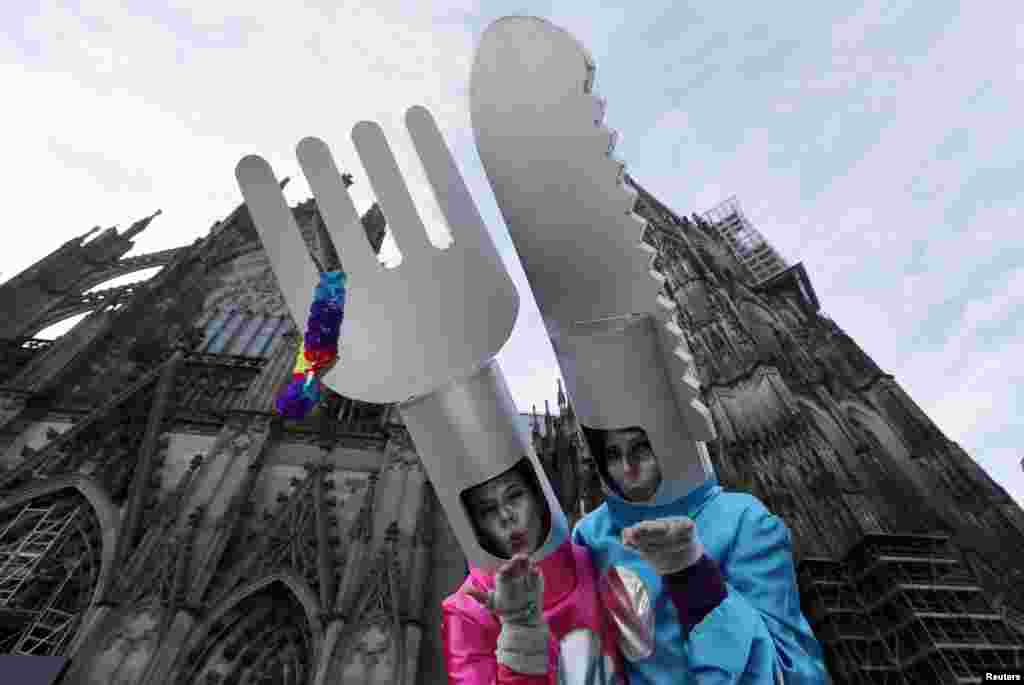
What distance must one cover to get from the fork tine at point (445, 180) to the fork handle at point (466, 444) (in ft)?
2.15

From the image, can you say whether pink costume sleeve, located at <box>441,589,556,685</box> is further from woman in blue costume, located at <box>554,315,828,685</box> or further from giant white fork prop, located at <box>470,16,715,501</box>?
giant white fork prop, located at <box>470,16,715,501</box>

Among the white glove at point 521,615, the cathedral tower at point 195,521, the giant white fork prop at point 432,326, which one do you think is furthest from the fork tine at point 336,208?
the cathedral tower at point 195,521

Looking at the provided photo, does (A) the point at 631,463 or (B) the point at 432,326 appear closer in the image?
(A) the point at 631,463

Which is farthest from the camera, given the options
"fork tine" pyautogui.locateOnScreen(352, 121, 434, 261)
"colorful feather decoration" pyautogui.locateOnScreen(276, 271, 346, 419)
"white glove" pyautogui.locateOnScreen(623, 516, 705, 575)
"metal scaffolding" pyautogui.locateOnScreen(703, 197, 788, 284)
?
"metal scaffolding" pyautogui.locateOnScreen(703, 197, 788, 284)

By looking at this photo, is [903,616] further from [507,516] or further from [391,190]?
[391,190]

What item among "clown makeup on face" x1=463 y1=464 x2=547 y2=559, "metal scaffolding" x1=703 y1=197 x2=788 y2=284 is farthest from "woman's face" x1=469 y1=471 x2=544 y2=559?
"metal scaffolding" x1=703 y1=197 x2=788 y2=284

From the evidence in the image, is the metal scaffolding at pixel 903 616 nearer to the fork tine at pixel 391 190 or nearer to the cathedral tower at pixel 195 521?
the cathedral tower at pixel 195 521

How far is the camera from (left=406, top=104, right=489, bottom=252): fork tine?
104 inches

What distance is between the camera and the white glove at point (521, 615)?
78.4 inches

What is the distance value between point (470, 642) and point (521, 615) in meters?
0.55

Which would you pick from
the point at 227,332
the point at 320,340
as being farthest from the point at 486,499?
the point at 227,332

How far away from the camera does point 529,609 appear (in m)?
2.04

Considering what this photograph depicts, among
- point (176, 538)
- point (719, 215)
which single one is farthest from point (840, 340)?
point (176, 538)

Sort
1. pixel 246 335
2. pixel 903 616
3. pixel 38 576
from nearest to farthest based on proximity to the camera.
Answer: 1. pixel 38 576
2. pixel 903 616
3. pixel 246 335
